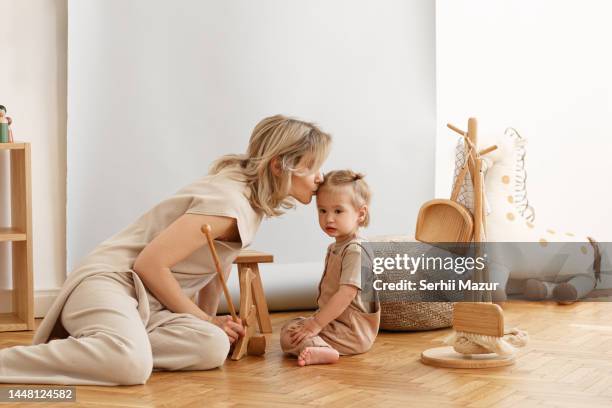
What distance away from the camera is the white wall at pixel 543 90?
392 centimetres

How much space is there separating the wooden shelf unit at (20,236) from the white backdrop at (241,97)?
179mm

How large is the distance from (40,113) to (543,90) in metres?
2.07

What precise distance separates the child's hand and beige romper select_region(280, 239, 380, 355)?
0.04 ft

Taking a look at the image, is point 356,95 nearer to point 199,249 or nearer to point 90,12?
point 90,12

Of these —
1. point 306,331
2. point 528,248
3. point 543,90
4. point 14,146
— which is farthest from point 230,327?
point 543,90

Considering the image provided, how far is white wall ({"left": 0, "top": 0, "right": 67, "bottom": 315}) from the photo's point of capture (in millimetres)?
3057

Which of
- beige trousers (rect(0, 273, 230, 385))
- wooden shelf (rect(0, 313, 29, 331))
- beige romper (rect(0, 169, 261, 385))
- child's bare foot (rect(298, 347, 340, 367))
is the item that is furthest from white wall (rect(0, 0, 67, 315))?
child's bare foot (rect(298, 347, 340, 367))

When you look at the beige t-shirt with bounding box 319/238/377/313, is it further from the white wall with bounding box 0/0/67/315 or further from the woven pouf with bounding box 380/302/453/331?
the white wall with bounding box 0/0/67/315

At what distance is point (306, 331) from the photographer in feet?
7.77

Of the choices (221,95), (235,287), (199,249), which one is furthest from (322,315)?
(221,95)

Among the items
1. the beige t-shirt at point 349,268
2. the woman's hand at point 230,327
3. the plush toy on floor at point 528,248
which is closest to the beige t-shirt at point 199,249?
the woman's hand at point 230,327

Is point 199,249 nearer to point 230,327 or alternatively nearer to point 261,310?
point 230,327

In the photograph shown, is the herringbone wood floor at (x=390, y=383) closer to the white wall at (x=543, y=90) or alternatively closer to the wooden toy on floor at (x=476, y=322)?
the wooden toy on floor at (x=476, y=322)

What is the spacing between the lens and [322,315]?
2369 millimetres
